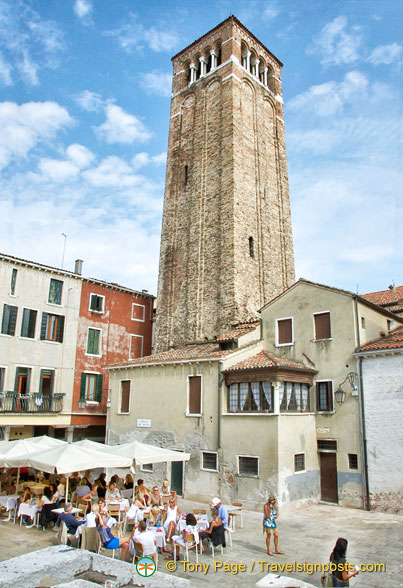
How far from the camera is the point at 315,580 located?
962cm

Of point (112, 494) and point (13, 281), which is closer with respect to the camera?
point (112, 494)

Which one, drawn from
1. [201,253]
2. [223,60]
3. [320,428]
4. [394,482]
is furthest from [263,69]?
[394,482]

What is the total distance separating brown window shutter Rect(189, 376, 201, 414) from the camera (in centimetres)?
2002

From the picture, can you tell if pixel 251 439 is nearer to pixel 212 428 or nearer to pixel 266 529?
pixel 212 428

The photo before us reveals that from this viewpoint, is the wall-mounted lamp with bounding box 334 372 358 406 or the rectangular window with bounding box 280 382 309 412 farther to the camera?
the wall-mounted lamp with bounding box 334 372 358 406

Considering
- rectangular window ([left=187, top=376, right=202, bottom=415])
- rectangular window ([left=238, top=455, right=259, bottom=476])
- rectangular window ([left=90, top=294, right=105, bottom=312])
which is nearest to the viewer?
rectangular window ([left=238, top=455, right=259, bottom=476])

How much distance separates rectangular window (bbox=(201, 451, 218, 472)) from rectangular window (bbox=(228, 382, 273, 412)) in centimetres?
199

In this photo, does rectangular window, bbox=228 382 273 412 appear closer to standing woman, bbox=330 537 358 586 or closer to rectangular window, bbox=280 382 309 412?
rectangular window, bbox=280 382 309 412

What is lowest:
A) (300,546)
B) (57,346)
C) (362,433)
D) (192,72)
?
(300,546)

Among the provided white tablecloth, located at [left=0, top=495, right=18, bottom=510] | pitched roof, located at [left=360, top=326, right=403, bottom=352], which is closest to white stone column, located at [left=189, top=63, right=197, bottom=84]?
pitched roof, located at [left=360, top=326, right=403, bottom=352]

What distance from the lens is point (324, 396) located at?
1917 cm

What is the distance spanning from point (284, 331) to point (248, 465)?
6110mm

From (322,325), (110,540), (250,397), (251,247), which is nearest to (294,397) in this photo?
(250,397)

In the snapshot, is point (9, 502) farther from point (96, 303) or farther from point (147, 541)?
point (96, 303)
